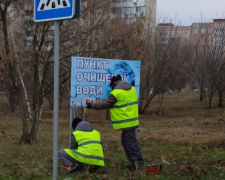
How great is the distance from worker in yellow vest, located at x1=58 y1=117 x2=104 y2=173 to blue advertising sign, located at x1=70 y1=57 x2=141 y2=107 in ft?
2.55

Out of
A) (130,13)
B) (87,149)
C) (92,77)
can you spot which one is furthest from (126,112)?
(130,13)

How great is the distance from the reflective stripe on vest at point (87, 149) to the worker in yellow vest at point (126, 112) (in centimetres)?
51

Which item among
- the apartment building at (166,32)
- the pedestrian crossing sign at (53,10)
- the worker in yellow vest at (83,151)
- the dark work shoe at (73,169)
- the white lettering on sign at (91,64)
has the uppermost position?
the apartment building at (166,32)

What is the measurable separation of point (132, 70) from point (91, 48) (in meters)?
6.34

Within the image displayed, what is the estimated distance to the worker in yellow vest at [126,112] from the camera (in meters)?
6.13

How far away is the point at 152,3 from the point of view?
104 ft

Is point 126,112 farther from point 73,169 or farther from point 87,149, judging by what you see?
point 73,169

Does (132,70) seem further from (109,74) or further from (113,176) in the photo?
(113,176)

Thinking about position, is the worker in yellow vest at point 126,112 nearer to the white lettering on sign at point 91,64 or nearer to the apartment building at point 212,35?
the white lettering on sign at point 91,64

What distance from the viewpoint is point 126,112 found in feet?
20.3

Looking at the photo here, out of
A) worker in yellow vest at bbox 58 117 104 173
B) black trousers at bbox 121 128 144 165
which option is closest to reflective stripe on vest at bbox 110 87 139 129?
black trousers at bbox 121 128 144 165

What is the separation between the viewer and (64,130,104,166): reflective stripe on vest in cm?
609

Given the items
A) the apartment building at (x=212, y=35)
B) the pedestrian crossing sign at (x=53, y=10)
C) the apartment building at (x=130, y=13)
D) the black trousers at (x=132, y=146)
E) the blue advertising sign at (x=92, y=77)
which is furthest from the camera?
the apartment building at (x=212, y=35)

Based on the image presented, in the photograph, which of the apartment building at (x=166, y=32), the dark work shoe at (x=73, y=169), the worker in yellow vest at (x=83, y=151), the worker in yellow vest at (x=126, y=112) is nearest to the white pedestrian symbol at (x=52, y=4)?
the worker in yellow vest at (x=126, y=112)
